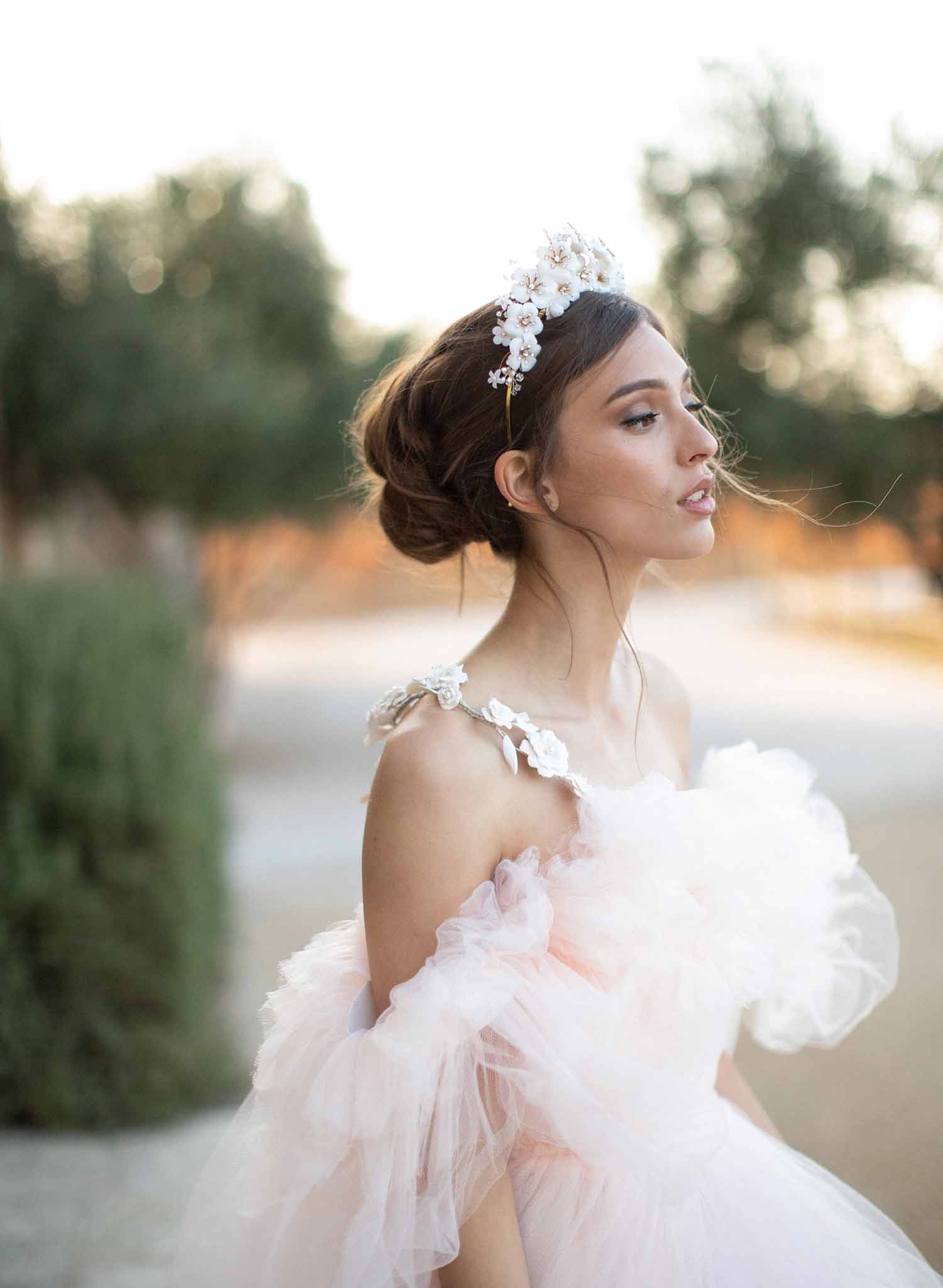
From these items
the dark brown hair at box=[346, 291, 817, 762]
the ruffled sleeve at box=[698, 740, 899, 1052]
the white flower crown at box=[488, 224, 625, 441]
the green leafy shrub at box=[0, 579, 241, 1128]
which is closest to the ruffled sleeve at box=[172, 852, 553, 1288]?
Result: the ruffled sleeve at box=[698, 740, 899, 1052]

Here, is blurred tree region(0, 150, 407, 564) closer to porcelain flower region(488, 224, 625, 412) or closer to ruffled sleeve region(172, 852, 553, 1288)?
porcelain flower region(488, 224, 625, 412)

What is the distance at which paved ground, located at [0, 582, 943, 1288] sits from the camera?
2.58 m

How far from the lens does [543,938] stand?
1247 millimetres

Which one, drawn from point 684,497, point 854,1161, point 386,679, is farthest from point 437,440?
point 386,679

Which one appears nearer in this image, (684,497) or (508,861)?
(508,861)

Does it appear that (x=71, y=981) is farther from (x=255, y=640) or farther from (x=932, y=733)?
(x=255, y=640)

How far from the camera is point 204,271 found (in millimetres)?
8969

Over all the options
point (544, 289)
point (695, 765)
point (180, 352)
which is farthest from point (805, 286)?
point (544, 289)

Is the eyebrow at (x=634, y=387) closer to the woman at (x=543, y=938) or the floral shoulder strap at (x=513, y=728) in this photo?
the woman at (x=543, y=938)

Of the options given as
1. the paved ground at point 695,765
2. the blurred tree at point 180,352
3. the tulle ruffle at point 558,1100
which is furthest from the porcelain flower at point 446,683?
the blurred tree at point 180,352

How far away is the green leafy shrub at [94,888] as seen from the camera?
3.06 m

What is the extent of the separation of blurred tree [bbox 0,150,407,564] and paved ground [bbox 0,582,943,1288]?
97.8 inches

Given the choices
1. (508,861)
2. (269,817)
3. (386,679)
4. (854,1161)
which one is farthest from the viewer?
(386,679)

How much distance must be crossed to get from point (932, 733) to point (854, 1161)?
24.2 ft
